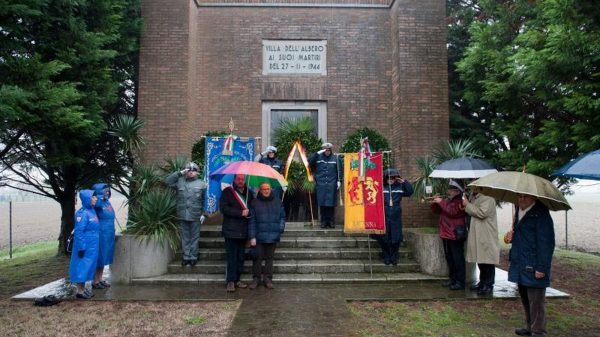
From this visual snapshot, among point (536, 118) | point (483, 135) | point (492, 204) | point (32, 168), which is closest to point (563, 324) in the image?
point (492, 204)

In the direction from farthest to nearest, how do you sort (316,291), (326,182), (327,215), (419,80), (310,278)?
(419,80)
(327,215)
(326,182)
(310,278)
(316,291)

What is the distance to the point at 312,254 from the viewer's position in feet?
28.2

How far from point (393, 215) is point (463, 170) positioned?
5.12 ft

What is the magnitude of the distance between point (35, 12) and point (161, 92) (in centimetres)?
449

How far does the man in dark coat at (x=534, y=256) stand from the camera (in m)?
4.93

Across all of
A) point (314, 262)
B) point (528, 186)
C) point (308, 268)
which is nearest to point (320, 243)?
point (314, 262)

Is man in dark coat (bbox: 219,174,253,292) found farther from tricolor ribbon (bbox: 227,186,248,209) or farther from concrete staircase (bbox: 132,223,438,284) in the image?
concrete staircase (bbox: 132,223,438,284)

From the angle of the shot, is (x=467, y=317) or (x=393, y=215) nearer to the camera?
(x=467, y=317)

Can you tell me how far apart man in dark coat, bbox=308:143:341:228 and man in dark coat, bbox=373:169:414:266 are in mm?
1384

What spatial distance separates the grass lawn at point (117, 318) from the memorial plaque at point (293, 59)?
7.20 meters

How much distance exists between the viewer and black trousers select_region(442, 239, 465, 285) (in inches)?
290

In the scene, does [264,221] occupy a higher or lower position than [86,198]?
lower

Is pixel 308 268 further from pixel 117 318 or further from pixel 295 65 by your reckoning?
pixel 295 65

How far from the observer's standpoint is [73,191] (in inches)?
466
